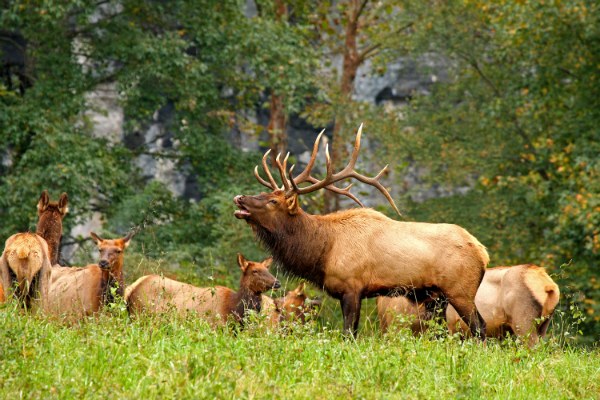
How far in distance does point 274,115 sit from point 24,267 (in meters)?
17.5

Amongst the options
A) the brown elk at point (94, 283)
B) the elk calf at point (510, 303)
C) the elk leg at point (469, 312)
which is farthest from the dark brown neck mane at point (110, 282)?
the elk leg at point (469, 312)

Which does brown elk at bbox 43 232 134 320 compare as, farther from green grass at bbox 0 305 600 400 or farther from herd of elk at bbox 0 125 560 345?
green grass at bbox 0 305 600 400

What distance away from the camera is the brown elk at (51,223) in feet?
38.7

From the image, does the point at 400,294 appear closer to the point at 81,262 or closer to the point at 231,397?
the point at 231,397

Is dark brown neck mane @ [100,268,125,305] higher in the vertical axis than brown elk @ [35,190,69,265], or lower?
lower

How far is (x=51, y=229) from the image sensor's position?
11.8 m

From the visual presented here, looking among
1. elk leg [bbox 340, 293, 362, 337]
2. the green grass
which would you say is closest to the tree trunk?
elk leg [bbox 340, 293, 362, 337]

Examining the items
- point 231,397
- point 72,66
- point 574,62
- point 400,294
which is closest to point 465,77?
point 574,62

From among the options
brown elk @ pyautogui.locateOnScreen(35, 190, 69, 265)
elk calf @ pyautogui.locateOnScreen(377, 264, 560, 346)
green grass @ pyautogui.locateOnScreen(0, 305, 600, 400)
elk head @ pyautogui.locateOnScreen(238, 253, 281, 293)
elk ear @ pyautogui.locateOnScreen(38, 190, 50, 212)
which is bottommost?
elk calf @ pyautogui.locateOnScreen(377, 264, 560, 346)

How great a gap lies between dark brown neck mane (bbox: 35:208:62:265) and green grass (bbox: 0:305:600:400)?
9.80 feet

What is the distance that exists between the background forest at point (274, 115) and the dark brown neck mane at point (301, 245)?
22.2 ft

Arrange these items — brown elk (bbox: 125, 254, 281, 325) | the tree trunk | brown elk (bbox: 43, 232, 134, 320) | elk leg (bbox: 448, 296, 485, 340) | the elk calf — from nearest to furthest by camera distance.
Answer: brown elk (bbox: 43, 232, 134, 320), elk leg (bbox: 448, 296, 485, 340), brown elk (bbox: 125, 254, 281, 325), the elk calf, the tree trunk

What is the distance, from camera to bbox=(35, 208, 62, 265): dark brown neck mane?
1180 cm

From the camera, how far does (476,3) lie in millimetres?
25609
